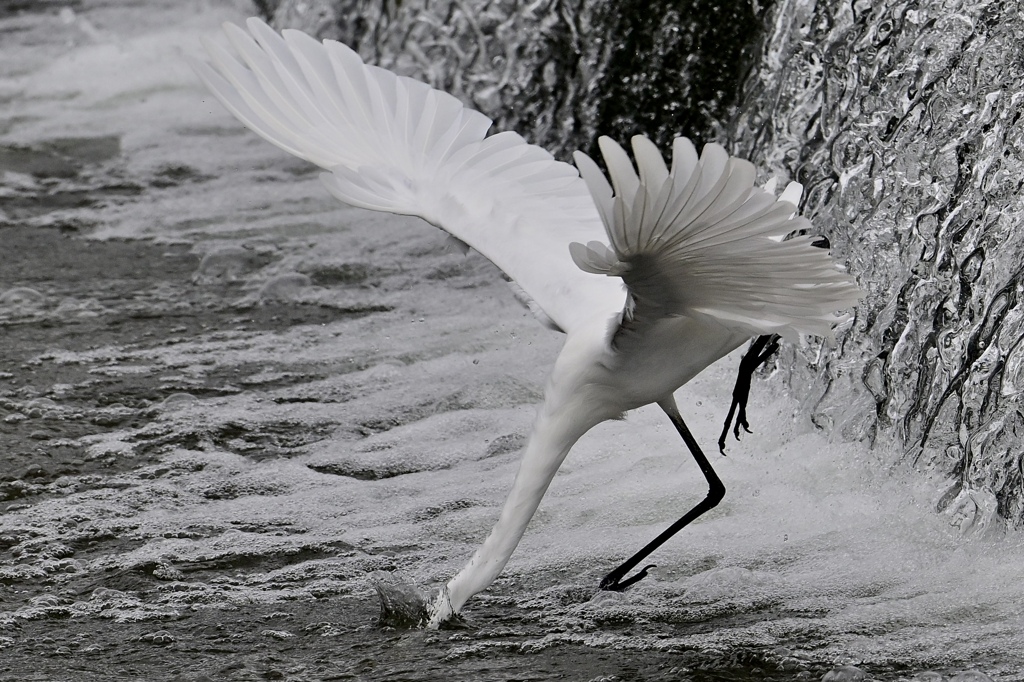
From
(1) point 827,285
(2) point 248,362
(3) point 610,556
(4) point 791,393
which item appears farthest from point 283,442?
(1) point 827,285

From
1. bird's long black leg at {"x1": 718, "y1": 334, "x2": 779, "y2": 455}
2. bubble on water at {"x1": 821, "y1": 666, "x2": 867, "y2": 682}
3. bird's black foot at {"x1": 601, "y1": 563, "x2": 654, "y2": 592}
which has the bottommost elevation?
bird's black foot at {"x1": 601, "y1": 563, "x2": 654, "y2": 592}

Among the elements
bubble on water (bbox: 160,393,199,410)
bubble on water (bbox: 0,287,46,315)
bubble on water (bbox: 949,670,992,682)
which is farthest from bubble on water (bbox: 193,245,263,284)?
bubble on water (bbox: 949,670,992,682)

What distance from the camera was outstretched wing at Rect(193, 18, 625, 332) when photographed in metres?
2.49

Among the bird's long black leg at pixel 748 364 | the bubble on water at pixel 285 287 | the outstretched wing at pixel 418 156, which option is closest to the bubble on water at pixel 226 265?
the bubble on water at pixel 285 287

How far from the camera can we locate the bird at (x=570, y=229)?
1.76m

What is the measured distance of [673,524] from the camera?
283cm

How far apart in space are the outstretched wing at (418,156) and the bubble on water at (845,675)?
70cm

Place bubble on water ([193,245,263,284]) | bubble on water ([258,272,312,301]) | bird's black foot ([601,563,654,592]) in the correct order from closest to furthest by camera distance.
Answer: bird's black foot ([601,563,654,592]), bubble on water ([258,272,312,301]), bubble on water ([193,245,263,284])

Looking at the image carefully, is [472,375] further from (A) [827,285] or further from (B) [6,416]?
(A) [827,285]

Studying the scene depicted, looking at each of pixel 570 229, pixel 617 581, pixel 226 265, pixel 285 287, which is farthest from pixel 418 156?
pixel 226 265

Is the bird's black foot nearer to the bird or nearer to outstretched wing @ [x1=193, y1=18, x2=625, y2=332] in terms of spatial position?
the bird

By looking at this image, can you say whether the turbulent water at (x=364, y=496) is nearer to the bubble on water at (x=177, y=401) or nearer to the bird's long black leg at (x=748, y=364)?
the bubble on water at (x=177, y=401)

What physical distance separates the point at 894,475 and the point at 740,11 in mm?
1961

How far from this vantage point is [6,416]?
11.5ft
